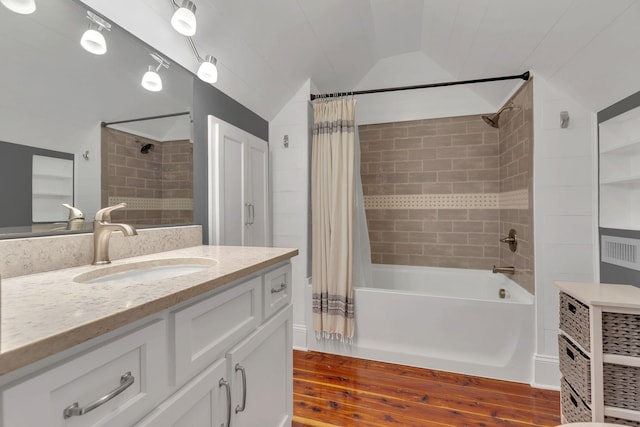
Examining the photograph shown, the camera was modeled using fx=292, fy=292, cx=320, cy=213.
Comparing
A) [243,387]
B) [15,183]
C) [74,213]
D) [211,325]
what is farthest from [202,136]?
[243,387]

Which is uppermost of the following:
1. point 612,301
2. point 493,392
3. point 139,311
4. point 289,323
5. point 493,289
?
point 139,311

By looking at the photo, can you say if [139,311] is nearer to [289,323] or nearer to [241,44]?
[289,323]

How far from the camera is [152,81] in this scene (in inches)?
57.2

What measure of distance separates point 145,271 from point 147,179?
50 cm

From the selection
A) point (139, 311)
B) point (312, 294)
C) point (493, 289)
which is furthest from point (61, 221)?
point (493, 289)

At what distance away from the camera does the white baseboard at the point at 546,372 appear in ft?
6.25

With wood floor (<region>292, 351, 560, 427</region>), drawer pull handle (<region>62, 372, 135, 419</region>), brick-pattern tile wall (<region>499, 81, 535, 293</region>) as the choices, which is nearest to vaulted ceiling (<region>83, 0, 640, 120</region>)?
brick-pattern tile wall (<region>499, 81, 535, 293</region>)

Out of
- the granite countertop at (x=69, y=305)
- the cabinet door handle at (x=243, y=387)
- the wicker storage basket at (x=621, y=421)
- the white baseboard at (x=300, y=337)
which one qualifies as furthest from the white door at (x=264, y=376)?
the wicker storage basket at (x=621, y=421)

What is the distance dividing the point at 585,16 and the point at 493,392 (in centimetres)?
215

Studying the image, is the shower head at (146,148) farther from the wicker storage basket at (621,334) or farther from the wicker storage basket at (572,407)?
the wicker storage basket at (572,407)

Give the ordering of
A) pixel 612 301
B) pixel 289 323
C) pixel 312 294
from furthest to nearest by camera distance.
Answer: pixel 312 294, pixel 289 323, pixel 612 301

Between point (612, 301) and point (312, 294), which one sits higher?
point (612, 301)

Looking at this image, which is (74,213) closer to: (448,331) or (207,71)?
(207,71)

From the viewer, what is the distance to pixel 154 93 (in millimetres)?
1471
